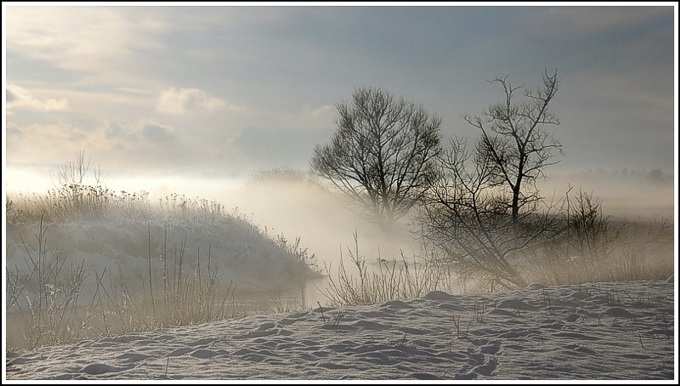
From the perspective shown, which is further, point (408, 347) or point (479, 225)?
point (479, 225)

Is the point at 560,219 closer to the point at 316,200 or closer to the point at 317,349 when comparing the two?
the point at 317,349

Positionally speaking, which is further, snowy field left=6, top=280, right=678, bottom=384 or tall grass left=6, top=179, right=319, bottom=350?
tall grass left=6, top=179, right=319, bottom=350

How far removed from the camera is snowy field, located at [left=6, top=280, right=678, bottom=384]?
404 cm

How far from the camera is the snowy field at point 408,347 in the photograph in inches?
159

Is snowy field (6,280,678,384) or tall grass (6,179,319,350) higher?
tall grass (6,179,319,350)

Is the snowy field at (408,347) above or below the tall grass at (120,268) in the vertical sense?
below

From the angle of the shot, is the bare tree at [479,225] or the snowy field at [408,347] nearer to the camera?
the snowy field at [408,347]

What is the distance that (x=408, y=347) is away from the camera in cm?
464

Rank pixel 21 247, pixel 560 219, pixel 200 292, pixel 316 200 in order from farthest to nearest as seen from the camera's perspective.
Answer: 1. pixel 316 200
2. pixel 21 247
3. pixel 560 219
4. pixel 200 292

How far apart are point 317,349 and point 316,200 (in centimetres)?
2133

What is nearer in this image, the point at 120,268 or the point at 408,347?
the point at 408,347

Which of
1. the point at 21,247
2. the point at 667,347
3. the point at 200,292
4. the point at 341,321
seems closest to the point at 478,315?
the point at 341,321

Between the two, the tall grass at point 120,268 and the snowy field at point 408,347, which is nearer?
the snowy field at point 408,347

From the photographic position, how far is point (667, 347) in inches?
186
